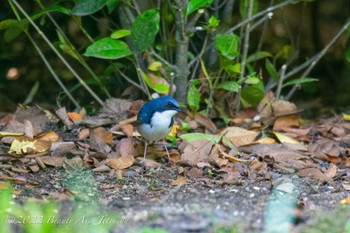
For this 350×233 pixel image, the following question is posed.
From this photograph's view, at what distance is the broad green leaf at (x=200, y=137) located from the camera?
6.81 metres

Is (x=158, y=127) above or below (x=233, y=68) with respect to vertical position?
below

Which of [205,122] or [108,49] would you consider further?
[205,122]

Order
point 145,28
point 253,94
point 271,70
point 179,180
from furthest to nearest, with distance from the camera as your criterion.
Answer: point 271,70, point 253,94, point 145,28, point 179,180

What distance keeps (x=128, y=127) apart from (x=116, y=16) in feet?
5.10

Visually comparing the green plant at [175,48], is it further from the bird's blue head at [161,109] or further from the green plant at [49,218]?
the green plant at [49,218]

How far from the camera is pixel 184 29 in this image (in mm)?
7129

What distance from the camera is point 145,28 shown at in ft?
22.7

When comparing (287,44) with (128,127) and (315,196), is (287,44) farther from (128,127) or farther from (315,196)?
(315,196)

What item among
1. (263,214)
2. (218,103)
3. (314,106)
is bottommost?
(314,106)

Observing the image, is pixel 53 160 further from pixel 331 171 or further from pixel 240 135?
pixel 331 171

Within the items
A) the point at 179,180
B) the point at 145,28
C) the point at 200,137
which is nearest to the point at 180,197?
the point at 179,180

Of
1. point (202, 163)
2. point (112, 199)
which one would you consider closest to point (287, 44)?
point (202, 163)

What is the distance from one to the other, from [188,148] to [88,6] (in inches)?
60.9

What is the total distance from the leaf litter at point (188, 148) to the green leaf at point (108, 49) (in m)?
0.70
